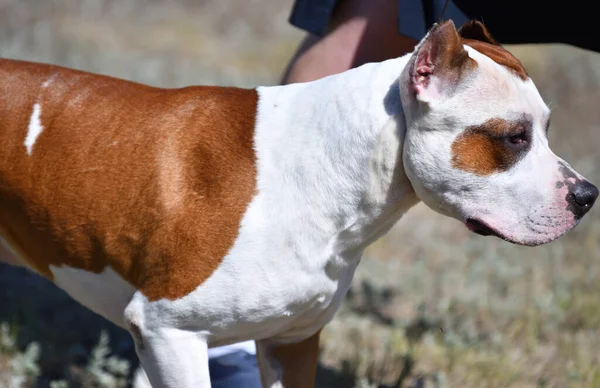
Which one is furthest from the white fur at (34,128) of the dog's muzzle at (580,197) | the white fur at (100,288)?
the dog's muzzle at (580,197)

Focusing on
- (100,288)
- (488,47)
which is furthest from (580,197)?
(100,288)

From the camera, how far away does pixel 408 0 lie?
3.14 meters

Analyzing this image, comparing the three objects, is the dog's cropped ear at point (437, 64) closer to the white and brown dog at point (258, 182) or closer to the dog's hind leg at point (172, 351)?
the white and brown dog at point (258, 182)

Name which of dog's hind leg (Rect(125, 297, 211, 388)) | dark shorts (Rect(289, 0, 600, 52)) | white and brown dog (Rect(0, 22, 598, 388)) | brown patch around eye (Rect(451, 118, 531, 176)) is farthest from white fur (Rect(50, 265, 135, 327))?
dark shorts (Rect(289, 0, 600, 52))

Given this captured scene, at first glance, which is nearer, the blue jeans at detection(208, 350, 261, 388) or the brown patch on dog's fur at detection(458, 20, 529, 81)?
the brown patch on dog's fur at detection(458, 20, 529, 81)

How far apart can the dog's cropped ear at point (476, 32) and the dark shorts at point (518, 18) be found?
1.86ft

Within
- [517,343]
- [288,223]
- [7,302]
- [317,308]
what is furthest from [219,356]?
[517,343]

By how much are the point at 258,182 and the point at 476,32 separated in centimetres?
84

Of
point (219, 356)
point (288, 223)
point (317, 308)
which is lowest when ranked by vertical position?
point (219, 356)

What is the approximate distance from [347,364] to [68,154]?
68.7 inches

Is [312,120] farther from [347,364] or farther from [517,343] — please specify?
[517,343]

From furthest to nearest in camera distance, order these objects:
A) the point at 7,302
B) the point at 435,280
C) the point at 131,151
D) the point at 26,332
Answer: the point at 435,280
the point at 7,302
the point at 26,332
the point at 131,151

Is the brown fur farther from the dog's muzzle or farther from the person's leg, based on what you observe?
the dog's muzzle

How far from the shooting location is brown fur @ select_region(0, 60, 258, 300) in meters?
2.46
